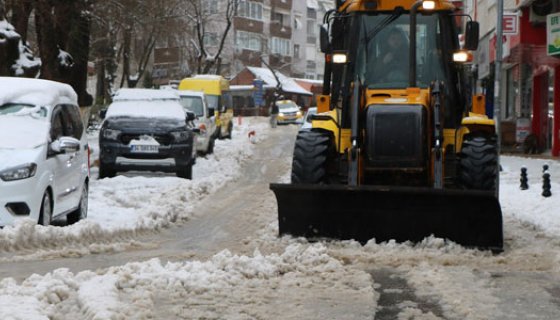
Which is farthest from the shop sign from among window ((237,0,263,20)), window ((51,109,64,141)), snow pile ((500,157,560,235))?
window ((237,0,263,20))

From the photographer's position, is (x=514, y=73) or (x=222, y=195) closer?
(x=222, y=195)

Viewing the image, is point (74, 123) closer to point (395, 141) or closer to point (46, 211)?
point (46, 211)

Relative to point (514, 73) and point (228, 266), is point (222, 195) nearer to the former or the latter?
point (228, 266)

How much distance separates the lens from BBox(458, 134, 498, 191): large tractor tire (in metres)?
11.4

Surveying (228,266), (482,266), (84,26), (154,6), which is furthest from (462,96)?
(154,6)

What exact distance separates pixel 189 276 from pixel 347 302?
1.35 metres

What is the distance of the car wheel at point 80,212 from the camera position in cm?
1352

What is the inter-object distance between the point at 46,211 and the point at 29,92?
6.29 feet

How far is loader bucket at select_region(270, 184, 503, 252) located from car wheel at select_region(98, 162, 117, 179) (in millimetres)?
9911

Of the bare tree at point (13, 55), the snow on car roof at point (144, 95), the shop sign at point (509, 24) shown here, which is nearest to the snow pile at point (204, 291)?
the bare tree at point (13, 55)

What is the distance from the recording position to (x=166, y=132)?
2088cm

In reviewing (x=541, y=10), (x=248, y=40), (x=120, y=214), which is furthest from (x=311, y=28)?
(x=120, y=214)

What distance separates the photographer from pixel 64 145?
1239cm

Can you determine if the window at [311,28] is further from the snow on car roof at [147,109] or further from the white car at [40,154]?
the white car at [40,154]
